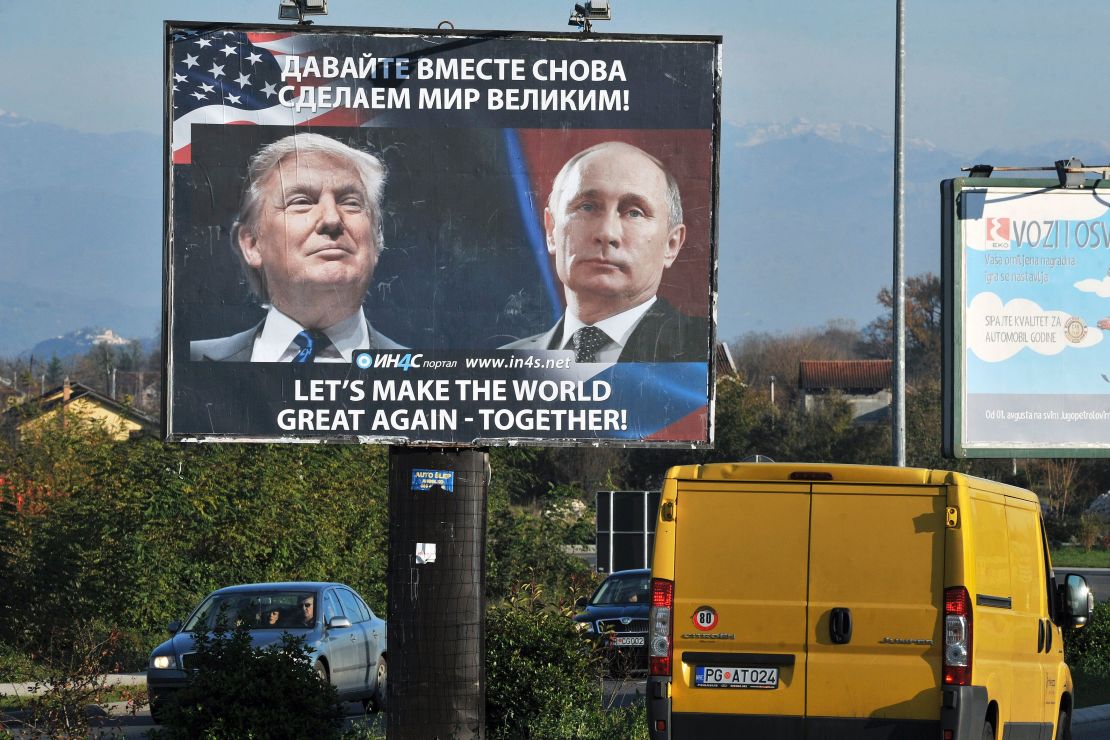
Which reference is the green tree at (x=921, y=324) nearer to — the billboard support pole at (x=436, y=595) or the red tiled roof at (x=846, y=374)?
the red tiled roof at (x=846, y=374)

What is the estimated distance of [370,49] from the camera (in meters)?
11.1

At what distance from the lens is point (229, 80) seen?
36.3ft

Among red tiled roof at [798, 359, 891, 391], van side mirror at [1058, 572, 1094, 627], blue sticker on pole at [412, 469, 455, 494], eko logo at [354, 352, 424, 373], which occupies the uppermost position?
red tiled roof at [798, 359, 891, 391]

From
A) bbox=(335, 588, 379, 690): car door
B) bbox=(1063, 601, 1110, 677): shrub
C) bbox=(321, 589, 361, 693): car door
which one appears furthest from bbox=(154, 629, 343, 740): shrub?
bbox=(1063, 601, 1110, 677): shrub

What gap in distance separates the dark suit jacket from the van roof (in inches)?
58.2

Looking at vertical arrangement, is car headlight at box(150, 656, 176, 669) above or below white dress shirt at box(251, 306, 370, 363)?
below

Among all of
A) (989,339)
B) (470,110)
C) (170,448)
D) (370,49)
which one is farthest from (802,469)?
(170,448)

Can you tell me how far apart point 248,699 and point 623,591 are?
11006 mm

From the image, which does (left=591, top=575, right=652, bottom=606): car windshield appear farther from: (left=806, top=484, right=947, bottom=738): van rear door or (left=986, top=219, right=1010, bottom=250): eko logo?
(left=806, top=484, right=947, bottom=738): van rear door

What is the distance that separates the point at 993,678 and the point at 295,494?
629 inches

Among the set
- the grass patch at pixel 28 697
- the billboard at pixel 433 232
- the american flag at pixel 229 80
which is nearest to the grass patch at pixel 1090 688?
the billboard at pixel 433 232

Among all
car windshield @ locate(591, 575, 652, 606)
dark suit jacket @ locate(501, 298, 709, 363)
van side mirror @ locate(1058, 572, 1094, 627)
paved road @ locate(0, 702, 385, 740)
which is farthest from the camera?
car windshield @ locate(591, 575, 652, 606)

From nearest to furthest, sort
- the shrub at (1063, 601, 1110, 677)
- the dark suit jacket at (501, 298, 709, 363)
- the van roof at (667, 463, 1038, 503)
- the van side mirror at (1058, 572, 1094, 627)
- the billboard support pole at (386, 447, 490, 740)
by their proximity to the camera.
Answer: the van roof at (667, 463, 1038, 503), the billboard support pole at (386, 447, 490, 740), the dark suit jacket at (501, 298, 709, 363), the van side mirror at (1058, 572, 1094, 627), the shrub at (1063, 601, 1110, 677)

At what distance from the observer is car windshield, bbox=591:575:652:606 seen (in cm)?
2106
